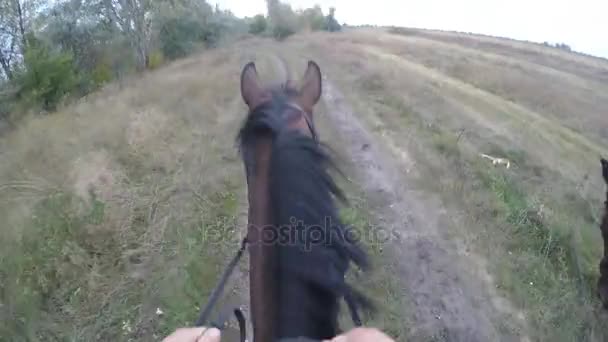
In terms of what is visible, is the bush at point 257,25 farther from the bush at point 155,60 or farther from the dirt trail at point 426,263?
the dirt trail at point 426,263

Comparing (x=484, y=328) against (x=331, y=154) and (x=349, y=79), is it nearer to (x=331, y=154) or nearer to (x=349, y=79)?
(x=331, y=154)

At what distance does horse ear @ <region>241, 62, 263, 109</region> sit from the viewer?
2307 millimetres

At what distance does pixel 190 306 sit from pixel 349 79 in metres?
11.4

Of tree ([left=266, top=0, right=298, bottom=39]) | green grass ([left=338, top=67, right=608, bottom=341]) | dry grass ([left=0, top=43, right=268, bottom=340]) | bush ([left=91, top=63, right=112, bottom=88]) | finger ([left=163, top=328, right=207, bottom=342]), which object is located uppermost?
tree ([left=266, top=0, right=298, bottom=39])

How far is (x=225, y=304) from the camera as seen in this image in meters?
4.61

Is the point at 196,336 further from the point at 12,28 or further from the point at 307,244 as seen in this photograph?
the point at 12,28

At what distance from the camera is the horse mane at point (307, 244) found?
1605 millimetres

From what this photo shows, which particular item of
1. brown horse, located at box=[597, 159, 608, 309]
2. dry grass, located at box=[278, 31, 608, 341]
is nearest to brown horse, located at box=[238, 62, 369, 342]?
dry grass, located at box=[278, 31, 608, 341]

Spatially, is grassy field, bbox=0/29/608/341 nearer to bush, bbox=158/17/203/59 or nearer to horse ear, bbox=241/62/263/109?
horse ear, bbox=241/62/263/109

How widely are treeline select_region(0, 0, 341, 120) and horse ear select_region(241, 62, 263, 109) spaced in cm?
1083

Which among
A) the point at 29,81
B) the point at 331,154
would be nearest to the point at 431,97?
the point at 29,81

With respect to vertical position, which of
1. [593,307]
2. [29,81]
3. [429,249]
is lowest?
[593,307]

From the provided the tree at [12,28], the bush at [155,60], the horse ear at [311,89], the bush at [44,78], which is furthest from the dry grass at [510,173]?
the tree at [12,28]

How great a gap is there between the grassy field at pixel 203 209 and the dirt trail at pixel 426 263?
0.12 m
